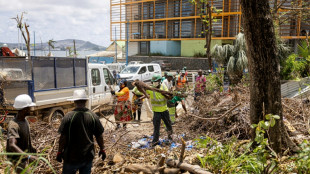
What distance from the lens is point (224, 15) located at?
31500 millimetres

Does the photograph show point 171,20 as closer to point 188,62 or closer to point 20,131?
point 188,62

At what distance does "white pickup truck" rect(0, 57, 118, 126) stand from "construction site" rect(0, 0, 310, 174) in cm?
3

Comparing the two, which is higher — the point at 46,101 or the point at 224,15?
the point at 224,15

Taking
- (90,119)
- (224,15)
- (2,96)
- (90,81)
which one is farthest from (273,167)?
(224,15)

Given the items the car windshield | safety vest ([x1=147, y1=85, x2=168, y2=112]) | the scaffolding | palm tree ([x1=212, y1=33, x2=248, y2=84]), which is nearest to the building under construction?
the scaffolding

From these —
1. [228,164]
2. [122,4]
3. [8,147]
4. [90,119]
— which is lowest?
[228,164]

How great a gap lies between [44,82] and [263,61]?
5891 mm

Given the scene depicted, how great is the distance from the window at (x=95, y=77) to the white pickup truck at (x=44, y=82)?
40 centimetres

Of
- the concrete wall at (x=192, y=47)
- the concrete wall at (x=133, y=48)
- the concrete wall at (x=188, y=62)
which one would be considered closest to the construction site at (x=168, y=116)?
the concrete wall at (x=188, y=62)

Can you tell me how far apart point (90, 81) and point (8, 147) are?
648 centimetres

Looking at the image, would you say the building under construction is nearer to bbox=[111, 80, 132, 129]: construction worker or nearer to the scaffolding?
the scaffolding

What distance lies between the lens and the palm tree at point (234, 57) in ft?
37.2

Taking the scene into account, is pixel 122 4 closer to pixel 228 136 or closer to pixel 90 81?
pixel 90 81

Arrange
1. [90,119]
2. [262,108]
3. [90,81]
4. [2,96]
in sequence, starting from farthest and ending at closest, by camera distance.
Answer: [90,81] < [2,96] < [262,108] < [90,119]
